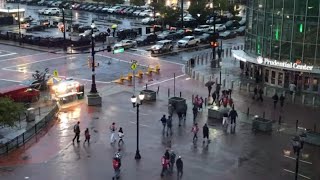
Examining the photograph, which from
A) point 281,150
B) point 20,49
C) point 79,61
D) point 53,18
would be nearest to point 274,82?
point 281,150

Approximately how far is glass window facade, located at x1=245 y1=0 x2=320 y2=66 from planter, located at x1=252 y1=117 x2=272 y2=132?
44.5 feet

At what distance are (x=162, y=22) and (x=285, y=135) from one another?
5865 centimetres

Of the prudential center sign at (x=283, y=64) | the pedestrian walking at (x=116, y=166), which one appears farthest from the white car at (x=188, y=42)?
the pedestrian walking at (x=116, y=166)

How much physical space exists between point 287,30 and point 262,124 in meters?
15.5

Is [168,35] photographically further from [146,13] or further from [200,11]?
[146,13]

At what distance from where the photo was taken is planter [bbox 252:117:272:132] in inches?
1560

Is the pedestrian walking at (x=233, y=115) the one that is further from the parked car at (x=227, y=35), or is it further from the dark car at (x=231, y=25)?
the dark car at (x=231, y=25)

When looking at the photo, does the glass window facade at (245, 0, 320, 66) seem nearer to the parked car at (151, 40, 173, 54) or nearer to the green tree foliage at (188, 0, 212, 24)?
the parked car at (151, 40, 173, 54)

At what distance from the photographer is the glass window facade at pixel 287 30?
50.4 metres

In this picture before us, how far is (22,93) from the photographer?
4653 centimetres

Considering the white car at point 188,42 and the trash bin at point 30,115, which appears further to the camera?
the white car at point 188,42

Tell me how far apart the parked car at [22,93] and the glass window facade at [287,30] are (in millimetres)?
22325

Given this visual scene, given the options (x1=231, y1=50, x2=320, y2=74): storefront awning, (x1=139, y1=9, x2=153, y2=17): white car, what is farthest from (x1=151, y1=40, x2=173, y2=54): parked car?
(x1=139, y1=9, x2=153, y2=17): white car

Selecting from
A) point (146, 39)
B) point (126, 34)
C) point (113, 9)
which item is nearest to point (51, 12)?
point (113, 9)
